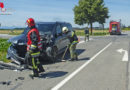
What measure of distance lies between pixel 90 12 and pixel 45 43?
36247 millimetres

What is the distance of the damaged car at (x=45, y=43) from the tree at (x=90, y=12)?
33971 millimetres

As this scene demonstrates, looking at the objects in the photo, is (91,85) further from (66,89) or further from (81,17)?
(81,17)

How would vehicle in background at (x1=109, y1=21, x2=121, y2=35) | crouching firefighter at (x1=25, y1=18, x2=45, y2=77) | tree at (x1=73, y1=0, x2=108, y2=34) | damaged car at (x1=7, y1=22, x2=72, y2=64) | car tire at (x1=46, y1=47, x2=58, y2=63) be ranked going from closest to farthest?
crouching firefighter at (x1=25, y1=18, x2=45, y2=77) → damaged car at (x1=7, y1=22, x2=72, y2=64) → car tire at (x1=46, y1=47, x2=58, y2=63) → tree at (x1=73, y1=0, x2=108, y2=34) → vehicle in background at (x1=109, y1=21, x2=121, y2=35)

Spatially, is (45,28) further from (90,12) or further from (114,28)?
(114,28)

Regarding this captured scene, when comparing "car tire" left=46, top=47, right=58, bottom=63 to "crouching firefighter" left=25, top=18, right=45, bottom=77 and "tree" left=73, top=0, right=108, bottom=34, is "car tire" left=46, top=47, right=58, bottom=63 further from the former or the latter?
"tree" left=73, top=0, right=108, bottom=34

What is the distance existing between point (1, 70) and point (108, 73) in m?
4.25

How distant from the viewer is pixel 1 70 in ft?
25.4

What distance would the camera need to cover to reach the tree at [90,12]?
43.8m

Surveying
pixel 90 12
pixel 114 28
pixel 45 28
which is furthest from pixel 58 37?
pixel 114 28

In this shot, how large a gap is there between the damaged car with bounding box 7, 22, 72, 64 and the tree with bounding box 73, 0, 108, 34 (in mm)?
33971

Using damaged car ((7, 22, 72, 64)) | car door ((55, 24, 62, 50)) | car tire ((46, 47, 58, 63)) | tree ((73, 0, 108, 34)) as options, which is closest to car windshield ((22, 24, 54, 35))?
damaged car ((7, 22, 72, 64))

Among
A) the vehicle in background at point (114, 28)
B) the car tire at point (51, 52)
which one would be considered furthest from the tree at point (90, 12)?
the car tire at point (51, 52)

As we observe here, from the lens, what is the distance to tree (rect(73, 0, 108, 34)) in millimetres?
43812

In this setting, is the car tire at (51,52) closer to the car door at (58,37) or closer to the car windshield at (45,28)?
the car door at (58,37)
